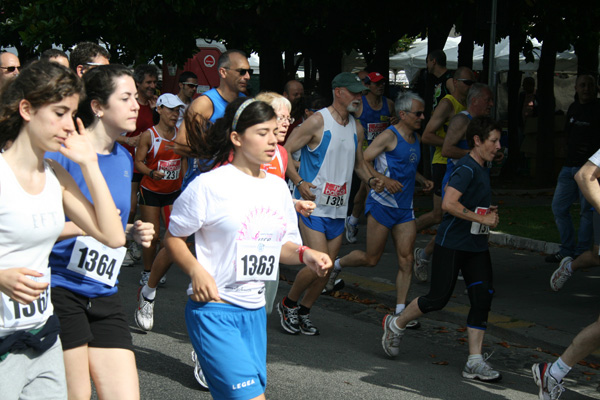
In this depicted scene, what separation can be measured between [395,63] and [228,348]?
22.7 metres

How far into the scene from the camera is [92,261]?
3.66 meters

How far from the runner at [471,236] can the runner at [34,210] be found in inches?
120

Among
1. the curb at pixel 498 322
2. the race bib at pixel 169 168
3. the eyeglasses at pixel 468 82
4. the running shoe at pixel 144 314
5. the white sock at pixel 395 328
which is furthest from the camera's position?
the eyeglasses at pixel 468 82

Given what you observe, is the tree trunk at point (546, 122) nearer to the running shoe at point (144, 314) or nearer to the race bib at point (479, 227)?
the race bib at point (479, 227)

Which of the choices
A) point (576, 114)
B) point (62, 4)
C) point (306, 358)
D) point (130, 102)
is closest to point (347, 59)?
point (62, 4)

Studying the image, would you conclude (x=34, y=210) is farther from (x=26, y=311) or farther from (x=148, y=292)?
(x=148, y=292)

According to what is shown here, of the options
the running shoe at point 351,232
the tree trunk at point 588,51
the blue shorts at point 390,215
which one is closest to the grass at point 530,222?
the running shoe at point 351,232

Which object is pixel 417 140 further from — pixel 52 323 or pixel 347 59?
pixel 347 59

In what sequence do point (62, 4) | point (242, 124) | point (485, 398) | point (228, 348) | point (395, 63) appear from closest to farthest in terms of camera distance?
point (228, 348)
point (242, 124)
point (485, 398)
point (62, 4)
point (395, 63)

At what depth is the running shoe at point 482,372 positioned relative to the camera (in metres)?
5.43

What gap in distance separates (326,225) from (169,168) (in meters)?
1.87

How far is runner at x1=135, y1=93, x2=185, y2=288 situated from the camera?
304 inches

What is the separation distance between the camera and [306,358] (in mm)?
5934

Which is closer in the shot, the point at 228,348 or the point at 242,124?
the point at 228,348
